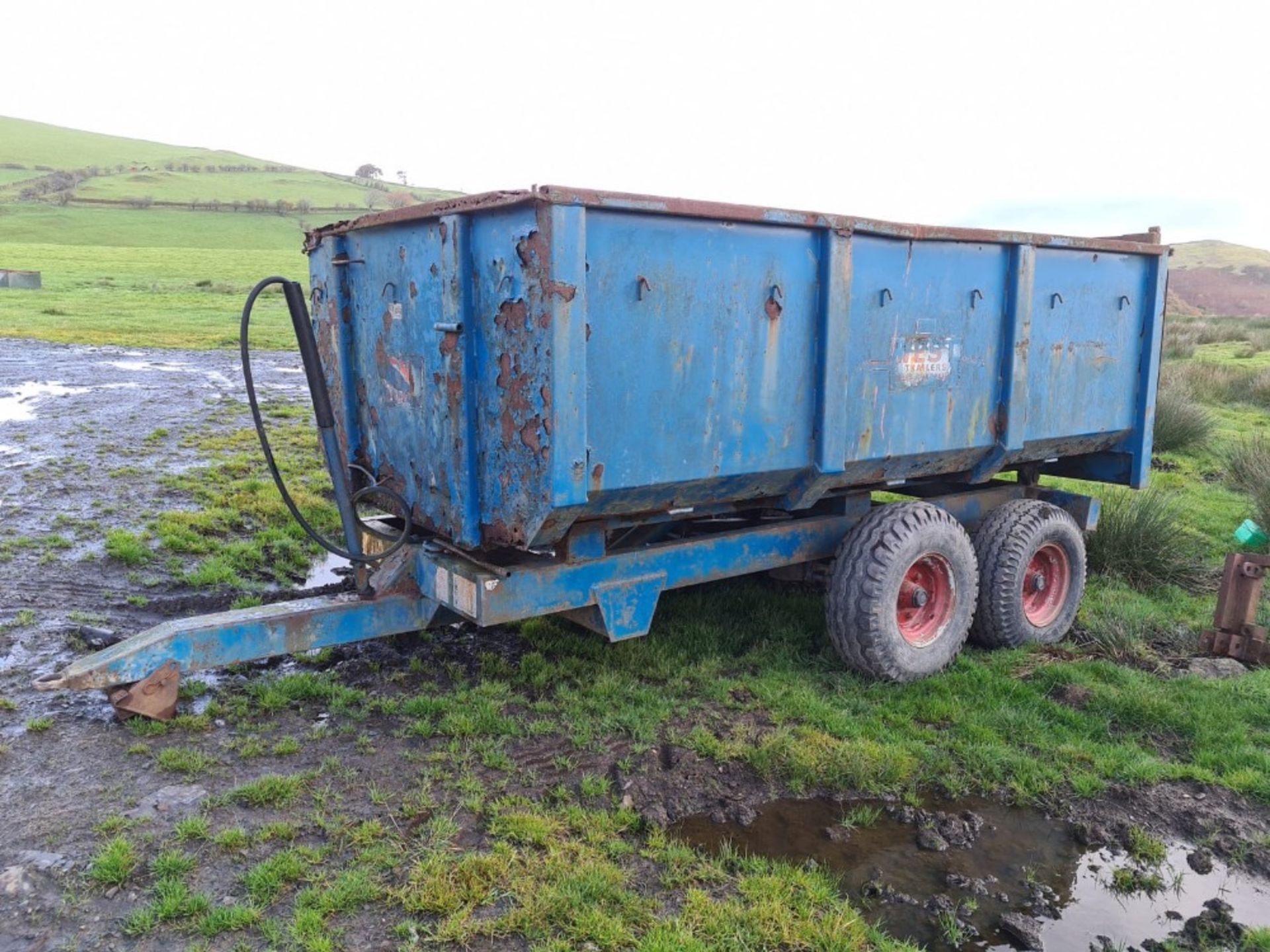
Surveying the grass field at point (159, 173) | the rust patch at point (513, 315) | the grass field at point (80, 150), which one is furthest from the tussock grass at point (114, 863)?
the grass field at point (80, 150)

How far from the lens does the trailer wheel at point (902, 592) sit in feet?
16.0

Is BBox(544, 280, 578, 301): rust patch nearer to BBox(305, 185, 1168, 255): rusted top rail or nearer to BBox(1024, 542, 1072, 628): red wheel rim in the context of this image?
BBox(305, 185, 1168, 255): rusted top rail

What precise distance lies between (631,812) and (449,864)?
772 millimetres

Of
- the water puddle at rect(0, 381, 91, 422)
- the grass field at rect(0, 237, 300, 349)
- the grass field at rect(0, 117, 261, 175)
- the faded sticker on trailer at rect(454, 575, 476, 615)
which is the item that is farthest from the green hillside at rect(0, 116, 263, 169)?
the faded sticker on trailer at rect(454, 575, 476, 615)

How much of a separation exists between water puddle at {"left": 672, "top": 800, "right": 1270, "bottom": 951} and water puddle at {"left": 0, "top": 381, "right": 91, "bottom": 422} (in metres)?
9.19

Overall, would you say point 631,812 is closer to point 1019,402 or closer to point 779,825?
point 779,825

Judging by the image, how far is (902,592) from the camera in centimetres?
514

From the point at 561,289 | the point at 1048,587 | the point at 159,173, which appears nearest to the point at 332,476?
the point at 561,289

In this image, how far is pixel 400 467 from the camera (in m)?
4.65

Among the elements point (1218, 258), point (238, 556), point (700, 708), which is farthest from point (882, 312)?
point (1218, 258)

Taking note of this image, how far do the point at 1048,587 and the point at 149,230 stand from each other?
61.3 m

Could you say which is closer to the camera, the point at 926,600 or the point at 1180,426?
the point at 926,600

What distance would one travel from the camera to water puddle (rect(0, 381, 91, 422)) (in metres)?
9.93

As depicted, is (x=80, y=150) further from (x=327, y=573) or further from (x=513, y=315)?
(x=513, y=315)
